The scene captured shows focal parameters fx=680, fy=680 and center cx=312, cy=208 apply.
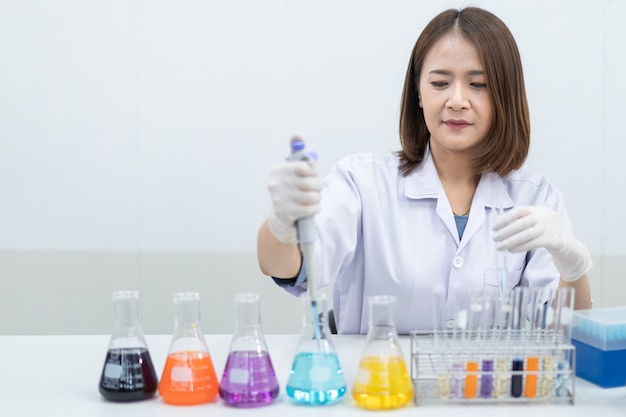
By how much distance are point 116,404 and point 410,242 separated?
1.01m

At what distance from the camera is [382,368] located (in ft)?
3.80

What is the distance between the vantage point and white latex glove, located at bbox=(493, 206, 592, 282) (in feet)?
4.83

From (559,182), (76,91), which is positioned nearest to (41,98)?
(76,91)

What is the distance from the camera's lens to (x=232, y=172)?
2.99 meters

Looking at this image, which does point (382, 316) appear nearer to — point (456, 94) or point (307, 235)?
point (307, 235)

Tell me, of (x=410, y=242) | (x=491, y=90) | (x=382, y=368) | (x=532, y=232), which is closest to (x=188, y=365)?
(x=382, y=368)

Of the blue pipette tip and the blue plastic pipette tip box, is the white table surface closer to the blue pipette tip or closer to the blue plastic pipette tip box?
the blue plastic pipette tip box

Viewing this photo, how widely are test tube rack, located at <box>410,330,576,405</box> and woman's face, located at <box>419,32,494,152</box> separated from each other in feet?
2.68

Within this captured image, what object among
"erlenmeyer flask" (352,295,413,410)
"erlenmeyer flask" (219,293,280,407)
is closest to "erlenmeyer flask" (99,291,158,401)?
"erlenmeyer flask" (219,293,280,407)

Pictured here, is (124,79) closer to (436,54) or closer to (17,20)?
(17,20)

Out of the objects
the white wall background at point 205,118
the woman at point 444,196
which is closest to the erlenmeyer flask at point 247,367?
the woman at point 444,196

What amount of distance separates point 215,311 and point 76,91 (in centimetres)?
114

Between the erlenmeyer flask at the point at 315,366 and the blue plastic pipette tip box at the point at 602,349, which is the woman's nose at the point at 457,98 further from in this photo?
the erlenmeyer flask at the point at 315,366

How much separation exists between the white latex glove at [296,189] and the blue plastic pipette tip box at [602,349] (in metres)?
0.60
